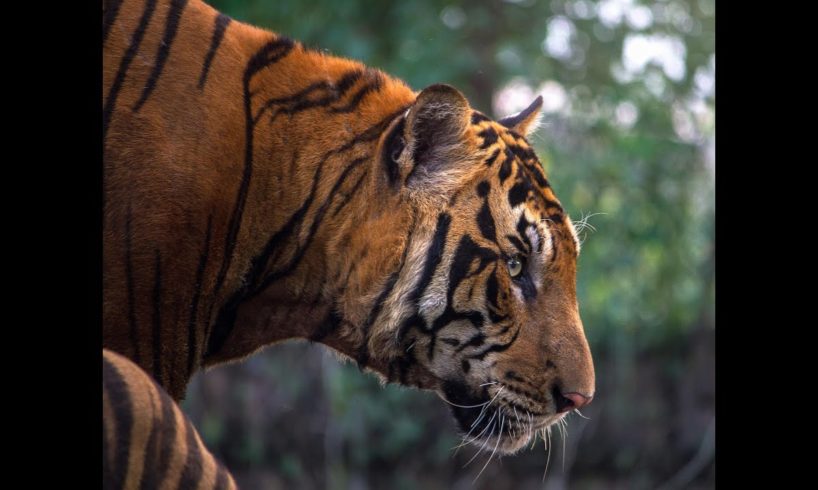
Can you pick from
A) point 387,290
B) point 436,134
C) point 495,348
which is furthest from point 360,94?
point 495,348

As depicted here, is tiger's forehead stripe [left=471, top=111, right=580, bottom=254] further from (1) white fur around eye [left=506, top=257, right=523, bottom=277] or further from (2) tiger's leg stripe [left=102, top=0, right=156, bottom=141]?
(2) tiger's leg stripe [left=102, top=0, right=156, bottom=141]

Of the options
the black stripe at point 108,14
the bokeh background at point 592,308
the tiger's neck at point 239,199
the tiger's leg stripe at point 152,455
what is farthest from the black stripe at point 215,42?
the bokeh background at point 592,308

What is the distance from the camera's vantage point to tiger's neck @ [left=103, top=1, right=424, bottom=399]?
2.50 meters

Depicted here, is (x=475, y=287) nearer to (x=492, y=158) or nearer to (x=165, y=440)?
(x=492, y=158)

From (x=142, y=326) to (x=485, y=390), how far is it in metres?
1.03

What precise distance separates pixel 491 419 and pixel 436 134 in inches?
35.1

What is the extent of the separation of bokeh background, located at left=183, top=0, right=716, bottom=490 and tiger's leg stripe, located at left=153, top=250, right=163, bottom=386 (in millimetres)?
5022

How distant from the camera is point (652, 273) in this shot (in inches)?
325

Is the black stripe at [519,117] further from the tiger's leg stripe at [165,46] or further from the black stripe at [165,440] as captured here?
the black stripe at [165,440]

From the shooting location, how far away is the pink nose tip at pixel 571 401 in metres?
2.85

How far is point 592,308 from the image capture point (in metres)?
8.12

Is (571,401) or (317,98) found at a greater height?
(317,98)

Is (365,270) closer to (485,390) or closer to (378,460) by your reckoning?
(485,390)
